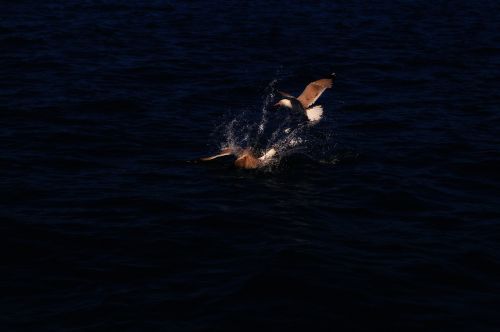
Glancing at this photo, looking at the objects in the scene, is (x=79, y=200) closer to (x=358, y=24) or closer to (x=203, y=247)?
(x=203, y=247)

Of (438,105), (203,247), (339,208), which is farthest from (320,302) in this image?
(438,105)

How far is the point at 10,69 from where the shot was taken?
2308cm

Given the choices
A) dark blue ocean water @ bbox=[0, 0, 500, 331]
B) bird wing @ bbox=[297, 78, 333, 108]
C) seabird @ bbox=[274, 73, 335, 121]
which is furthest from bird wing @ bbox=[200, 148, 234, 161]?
bird wing @ bbox=[297, 78, 333, 108]

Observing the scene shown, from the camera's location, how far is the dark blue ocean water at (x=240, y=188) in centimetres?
1040

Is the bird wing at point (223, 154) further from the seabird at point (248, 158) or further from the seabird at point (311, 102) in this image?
the seabird at point (311, 102)

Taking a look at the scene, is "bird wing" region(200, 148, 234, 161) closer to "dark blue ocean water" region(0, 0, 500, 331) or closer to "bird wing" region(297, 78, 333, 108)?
"dark blue ocean water" region(0, 0, 500, 331)

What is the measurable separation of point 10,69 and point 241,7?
15.2 m

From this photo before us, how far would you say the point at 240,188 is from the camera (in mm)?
14898

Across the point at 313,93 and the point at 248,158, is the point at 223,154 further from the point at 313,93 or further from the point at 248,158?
the point at 313,93

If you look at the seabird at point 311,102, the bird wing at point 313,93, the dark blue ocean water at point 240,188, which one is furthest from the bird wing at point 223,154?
the bird wing at point 313,93

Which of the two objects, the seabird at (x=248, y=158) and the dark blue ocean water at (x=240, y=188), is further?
the seabird at (x=248, y=158)

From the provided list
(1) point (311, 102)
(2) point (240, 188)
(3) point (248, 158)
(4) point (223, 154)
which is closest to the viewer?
(2) point (240, 188)

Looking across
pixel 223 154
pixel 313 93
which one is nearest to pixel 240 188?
pixel 223 154

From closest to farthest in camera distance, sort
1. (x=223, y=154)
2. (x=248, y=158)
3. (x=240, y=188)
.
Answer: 1. (x=240, y=188)
2. (x=223, y=154)
3. (x=248, y=158)
